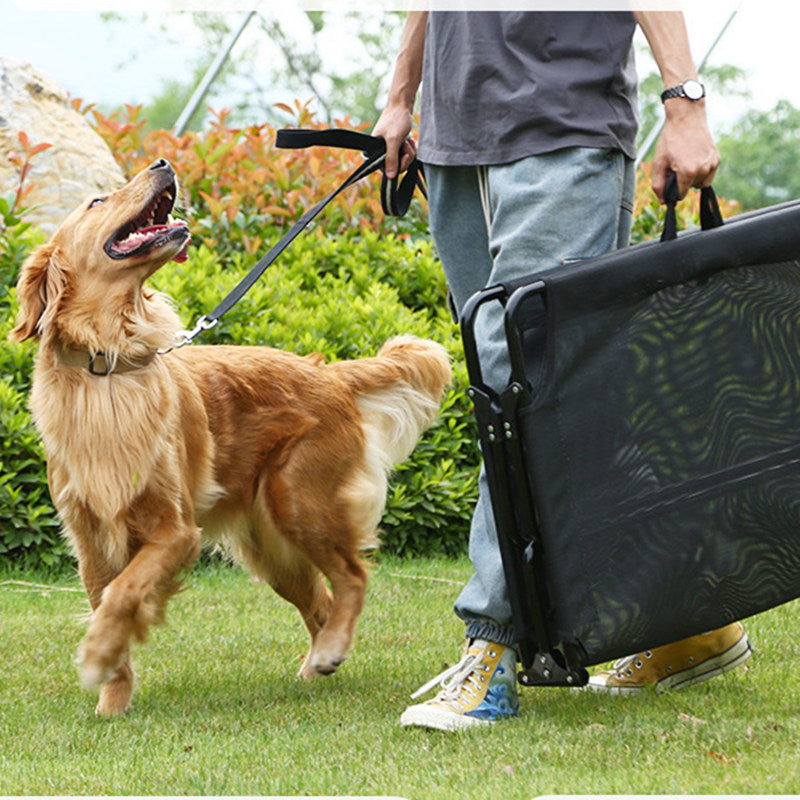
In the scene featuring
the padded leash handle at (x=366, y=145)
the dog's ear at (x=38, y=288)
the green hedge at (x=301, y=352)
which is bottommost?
the green hedge at (x=301, y=352)

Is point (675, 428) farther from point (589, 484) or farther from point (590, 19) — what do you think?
point (590, 19)

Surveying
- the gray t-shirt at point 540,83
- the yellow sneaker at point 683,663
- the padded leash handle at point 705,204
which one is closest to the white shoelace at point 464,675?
the yellow sneaker at point 683,663

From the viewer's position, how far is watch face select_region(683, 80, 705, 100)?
106 inches

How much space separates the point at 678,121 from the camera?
2.70m

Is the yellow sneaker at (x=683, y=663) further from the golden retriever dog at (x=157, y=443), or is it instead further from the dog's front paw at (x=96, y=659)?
the dog's front paw at (x=96, y=659)

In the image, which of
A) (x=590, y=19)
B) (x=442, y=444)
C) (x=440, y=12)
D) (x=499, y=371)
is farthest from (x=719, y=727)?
(x=442, y=444)

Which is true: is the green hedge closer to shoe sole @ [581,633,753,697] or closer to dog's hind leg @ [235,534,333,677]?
dog's hind leg @ [235,534,333,677]

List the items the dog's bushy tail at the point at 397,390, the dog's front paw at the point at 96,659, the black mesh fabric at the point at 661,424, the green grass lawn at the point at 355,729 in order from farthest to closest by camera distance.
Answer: the dog's bushy tail at the point at 397,390, the dog's front paw at the point at 96,659, the black mesh fabric at the point at 661,424, the green grass lawn at the point at 355,729

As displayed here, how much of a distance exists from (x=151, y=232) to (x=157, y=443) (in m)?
0.63

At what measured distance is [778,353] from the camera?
2.68 m

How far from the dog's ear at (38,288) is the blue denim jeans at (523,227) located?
1.20 meters

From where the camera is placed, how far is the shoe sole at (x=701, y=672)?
10.5 ft

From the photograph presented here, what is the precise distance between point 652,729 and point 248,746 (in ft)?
3.17

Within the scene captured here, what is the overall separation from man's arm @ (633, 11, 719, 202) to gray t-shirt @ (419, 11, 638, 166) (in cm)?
15
